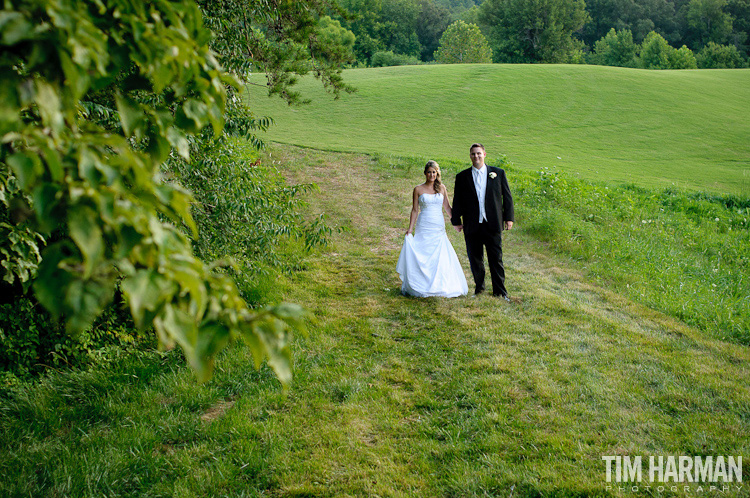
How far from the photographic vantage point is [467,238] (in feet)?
28.9

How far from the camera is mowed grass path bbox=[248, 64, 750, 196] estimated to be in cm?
2373

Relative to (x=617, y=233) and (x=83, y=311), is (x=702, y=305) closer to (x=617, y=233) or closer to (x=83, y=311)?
(x=617, y=233)

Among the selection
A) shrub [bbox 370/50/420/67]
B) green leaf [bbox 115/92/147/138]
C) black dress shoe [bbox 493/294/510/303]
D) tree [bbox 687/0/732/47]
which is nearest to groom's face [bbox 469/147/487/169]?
black dress shoe [bbox 493/294/510/303]

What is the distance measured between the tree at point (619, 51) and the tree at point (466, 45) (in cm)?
1903

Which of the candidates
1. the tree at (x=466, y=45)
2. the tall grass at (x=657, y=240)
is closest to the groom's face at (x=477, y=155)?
the tall grass at (x=657, y=240)

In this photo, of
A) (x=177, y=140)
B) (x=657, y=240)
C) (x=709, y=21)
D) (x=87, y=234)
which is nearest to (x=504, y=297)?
(x=657, y=240)

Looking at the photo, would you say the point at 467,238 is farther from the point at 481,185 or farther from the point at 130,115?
the point at 130,115

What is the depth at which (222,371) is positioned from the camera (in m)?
5.97

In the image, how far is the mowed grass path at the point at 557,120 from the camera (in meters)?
23.7

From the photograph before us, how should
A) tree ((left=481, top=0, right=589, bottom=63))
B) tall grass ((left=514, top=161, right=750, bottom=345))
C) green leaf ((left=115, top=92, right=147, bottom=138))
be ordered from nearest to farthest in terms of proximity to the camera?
green leaf ((left=115, top=92, right=147, bottom=138)), tall grass ((left=514, top=161, right=750, bottom=345)), tree ((left=481, top=0, right=589, bottom=63))

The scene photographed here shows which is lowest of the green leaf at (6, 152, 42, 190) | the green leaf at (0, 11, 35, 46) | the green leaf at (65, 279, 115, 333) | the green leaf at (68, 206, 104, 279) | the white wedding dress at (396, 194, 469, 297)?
the white wedding dress at (396, 194, 469, 297)

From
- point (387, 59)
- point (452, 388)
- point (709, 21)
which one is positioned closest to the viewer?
point (452, 388)

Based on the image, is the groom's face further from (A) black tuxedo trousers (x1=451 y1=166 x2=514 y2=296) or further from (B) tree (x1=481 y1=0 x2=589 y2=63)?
(B) tree (x1=481 y1=0 x2=589 y2=63)

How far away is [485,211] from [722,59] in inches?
3220
